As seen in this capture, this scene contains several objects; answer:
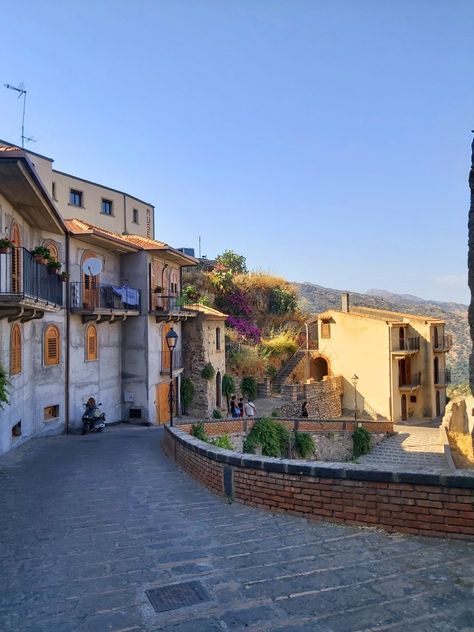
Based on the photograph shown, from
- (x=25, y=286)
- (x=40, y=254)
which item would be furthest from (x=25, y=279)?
(x=40, y=254)

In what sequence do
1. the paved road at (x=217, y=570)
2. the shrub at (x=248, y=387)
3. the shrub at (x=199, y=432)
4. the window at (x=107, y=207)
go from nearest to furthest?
the paved road at (x=217, y=570), the shrub at (x=199, y=432), the window at (x=107, y=207), the shrub at (x=248, y=387)

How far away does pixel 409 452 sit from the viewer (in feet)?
82.4

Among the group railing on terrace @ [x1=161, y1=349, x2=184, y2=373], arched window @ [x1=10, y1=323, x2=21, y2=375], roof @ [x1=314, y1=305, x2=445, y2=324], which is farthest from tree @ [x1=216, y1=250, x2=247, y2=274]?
arched window @ [x1=10, y1=323, x2=21, y2=375]

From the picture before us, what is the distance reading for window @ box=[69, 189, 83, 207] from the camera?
27047 mm

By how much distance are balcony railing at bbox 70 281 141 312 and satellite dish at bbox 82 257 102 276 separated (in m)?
0.62

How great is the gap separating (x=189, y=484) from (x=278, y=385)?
86.5 feet

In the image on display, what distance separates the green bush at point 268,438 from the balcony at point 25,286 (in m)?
8.70

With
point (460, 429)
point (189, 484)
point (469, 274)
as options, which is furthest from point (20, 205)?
point (460, 429)

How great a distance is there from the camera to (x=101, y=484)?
885 centimetres

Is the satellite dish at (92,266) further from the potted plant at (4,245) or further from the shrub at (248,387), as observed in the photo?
the shrub at (248,387)

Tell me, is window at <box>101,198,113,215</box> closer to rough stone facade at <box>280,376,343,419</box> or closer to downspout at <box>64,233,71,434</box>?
downspout at <box>64,233,71,434</box>

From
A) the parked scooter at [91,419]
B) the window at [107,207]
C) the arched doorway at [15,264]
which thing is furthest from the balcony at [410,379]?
the arched doorway at [15,264]

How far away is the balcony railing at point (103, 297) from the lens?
19141 millimetres

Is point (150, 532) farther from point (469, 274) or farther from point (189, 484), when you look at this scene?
point (469, 274)
